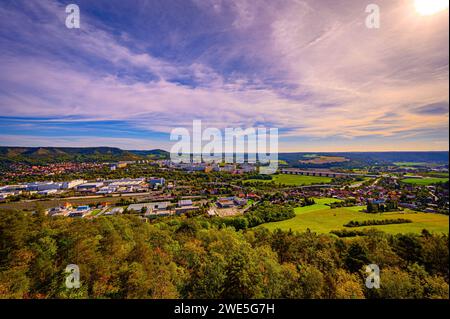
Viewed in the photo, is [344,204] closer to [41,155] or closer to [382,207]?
[382,207]

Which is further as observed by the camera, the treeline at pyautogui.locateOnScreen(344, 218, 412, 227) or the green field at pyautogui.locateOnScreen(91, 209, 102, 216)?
the green field at pyautogui.locateOnScreen(91, 209, 102, 216)

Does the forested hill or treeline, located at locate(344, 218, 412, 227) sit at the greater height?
the forested hill

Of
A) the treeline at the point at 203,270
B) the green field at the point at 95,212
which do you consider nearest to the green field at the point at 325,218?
the treeline at the point at 203,270

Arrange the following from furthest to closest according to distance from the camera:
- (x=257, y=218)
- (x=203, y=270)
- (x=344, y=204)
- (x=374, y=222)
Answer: (x=344, y=204) → (x=257, y=218) → (x=374, y=222) → (x=203, y=270)

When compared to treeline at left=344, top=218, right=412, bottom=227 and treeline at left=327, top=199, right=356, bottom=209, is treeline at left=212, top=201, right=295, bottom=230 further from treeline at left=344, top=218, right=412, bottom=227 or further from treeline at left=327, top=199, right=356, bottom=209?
treeline at left=344, top=218, right=412, bottom=227

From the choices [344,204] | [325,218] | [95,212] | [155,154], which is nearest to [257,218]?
[325,218]

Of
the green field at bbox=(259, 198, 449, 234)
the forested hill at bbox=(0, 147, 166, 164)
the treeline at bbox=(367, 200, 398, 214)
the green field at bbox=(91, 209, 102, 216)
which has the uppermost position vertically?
the forested hill at bbox=(0, 147, 166, 164)

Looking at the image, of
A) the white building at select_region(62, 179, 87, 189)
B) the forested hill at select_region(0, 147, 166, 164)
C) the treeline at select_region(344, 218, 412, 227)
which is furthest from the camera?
the white building at select_region(62, 179, 87, 189)

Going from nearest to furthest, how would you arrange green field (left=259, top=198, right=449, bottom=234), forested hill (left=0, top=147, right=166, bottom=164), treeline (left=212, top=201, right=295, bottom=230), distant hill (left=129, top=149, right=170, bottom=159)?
green field (left=259, top=198, right=449, bottom=234)
forested hill (left=0, top=147, right=166, bottom=164)
treeline (left=212, top=201, right=295, bottom=230)
distant hill (left=129, top=149, right=170, bottom=159)

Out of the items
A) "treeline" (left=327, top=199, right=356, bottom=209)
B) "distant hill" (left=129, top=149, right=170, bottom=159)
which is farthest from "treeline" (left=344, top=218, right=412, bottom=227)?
"distant hill" (left=129, top=149, right=170, bottom=159)
